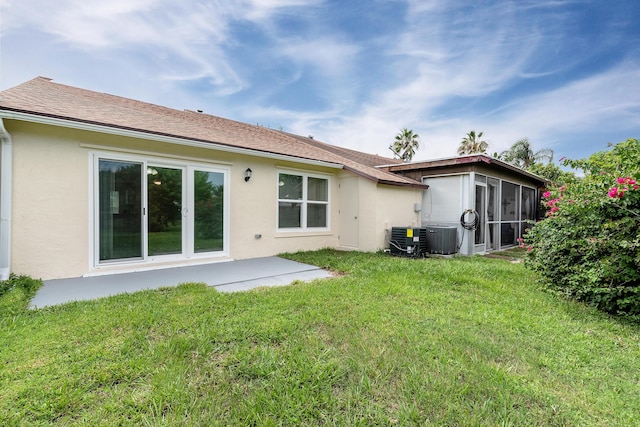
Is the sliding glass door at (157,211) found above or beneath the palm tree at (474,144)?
beneath

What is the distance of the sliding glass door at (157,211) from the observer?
217 inches

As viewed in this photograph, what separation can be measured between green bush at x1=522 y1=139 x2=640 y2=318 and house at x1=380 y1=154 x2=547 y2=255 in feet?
12.8

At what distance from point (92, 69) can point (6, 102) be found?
19.2 ft

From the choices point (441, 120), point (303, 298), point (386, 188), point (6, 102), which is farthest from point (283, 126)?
point (303, 298)

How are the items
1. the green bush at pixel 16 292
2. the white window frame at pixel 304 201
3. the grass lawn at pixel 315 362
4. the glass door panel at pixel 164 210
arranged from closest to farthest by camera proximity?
the grass lawn at pixel 315 362 → the green bush at pixel 16 292 → the glass door panel at pixel 164 210 → the white window frame at pixel 304 201

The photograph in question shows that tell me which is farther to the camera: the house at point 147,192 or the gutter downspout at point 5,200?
the house at point 147,192

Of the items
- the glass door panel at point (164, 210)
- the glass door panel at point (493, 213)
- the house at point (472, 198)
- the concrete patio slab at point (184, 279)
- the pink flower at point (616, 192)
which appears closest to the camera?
the pink flower at point (616, 192)

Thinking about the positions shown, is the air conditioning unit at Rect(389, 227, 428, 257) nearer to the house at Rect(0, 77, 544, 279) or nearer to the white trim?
the house at Rect(0, 77, 544, 279)

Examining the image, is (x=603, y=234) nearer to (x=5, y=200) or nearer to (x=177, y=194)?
(x=177, y=194)

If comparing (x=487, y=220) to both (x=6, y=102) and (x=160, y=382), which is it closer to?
(x=160, y=382)

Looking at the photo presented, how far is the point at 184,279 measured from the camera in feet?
17.2

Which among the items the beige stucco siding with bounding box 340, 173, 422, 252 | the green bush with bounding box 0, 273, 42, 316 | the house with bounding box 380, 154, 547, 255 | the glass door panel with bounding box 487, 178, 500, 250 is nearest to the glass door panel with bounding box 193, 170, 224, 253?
the green bush with bounding box 0, 273, 42, 316

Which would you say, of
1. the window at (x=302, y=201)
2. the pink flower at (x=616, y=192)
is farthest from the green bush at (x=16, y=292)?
the pink flower at (x=616, y=192)

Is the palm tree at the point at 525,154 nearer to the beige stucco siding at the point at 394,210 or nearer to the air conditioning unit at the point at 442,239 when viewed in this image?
the beige stucco siding at the point at 394,210
